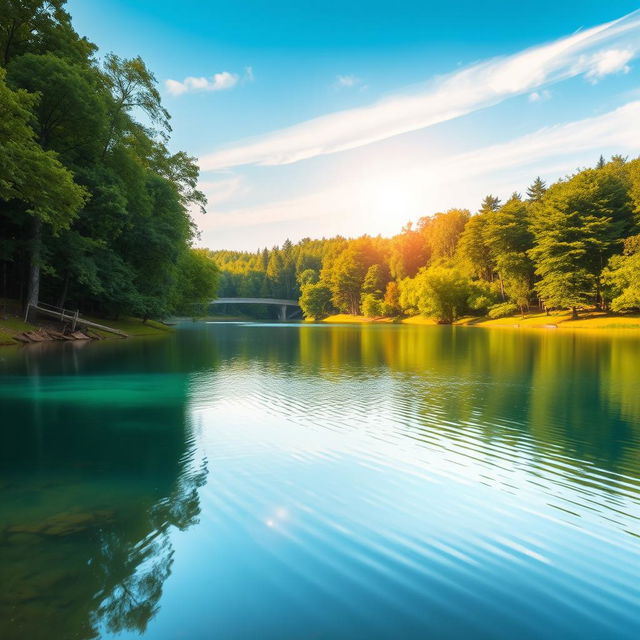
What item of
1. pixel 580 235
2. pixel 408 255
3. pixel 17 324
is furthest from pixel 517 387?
pixel 408 255

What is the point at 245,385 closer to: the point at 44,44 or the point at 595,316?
the point at 44,44

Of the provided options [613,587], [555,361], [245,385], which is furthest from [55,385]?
[555,361]

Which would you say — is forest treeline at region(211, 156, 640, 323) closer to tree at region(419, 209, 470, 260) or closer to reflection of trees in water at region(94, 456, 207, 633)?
tree at region(419, 209, 470, 260)

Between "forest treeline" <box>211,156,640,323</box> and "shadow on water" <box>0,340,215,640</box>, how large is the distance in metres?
57.1

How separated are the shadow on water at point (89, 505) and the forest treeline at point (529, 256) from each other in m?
57.1

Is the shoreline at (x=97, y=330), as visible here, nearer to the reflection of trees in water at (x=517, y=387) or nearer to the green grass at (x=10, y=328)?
the green grass at (x=10, y=328)

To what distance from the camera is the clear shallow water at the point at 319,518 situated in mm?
3768

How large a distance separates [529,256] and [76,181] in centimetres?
6257

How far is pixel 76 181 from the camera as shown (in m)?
30.7

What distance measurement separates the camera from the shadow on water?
12.5 ft

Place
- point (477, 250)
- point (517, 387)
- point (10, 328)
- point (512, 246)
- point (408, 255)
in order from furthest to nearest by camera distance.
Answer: point (408, 255)
point (477, 250)
point (512, 246)
point (10, 328)
point (517, 387)

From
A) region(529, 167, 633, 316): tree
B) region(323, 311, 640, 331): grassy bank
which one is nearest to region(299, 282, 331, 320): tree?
region(323, 311, 640, 331): grassy bank

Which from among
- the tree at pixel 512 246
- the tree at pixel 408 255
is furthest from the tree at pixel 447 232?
the tree at pixel 512 246

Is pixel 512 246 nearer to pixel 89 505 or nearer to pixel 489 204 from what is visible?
pixel 489 204
